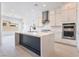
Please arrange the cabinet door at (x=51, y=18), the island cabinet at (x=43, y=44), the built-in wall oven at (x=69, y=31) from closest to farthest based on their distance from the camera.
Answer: the island cabinet at (x=43, y=44)
the built-in wall oven at (x=69, y=31)
the cabinet door at (x=51, y=18)

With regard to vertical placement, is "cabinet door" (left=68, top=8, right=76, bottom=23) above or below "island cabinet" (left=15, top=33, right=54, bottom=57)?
above

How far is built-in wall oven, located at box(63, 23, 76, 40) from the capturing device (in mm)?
6102

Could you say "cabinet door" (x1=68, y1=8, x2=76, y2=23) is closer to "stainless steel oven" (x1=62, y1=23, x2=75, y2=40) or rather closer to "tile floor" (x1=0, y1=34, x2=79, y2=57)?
"stainless steel oven" (x1=62, y1=23, x2=75, y2=40)

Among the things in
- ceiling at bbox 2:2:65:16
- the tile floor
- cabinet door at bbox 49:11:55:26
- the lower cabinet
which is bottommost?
the tile floor

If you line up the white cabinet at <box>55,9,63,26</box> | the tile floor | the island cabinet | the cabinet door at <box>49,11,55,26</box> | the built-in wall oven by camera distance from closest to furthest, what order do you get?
the island cabinet, the tile floor, the built-in wall oven, the white cabinet at <box>55,9,63,26</box>, the cabinet door at <box>49,11,55,26</box>

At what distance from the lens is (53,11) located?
25.1 ft

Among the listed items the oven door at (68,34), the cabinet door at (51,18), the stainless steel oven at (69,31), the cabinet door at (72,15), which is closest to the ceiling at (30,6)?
the cabinet door at (51,18)

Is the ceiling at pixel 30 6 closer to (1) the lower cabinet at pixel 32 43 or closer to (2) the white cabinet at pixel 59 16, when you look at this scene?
(2) the white cabinet at pixel 59 16

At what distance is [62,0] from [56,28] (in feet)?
6.13

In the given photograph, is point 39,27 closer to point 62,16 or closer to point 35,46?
point 62,16

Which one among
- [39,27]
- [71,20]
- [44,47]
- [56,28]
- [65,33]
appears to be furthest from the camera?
[39,27]

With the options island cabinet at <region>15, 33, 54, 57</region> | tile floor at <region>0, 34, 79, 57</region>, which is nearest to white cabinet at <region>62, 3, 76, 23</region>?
tile floor at <region>0, 34, 79, 57</region>

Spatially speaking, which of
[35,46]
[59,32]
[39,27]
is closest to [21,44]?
[35,46]

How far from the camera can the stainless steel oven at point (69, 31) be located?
20.1 ft
